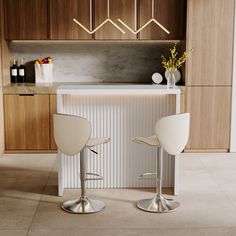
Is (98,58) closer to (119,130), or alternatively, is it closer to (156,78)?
(156,78)

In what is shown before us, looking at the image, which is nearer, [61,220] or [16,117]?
[61,220]

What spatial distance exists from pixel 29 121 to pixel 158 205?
8.35 ft

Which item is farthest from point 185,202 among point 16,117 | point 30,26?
point 30,26

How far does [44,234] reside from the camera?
11.6ft

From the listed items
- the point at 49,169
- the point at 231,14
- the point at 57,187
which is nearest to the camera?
the point at 57,187

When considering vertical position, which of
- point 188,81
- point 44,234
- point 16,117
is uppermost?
point 188,81

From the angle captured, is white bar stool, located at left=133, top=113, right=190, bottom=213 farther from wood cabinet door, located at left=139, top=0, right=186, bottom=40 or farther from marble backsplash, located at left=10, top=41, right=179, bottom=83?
marble backsplash, located at left=10, top=41, right=179, bottom=83

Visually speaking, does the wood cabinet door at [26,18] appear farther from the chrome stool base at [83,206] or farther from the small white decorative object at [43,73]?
the chrome stool base at [83,206]

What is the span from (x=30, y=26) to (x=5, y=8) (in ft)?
1.29

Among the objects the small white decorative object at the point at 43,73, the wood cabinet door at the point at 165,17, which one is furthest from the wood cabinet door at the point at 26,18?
the wood cabinet door at the point at 165,17

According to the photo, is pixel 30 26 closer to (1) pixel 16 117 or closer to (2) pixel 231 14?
(1) pixel 16 117

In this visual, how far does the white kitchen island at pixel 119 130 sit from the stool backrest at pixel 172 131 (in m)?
0.45

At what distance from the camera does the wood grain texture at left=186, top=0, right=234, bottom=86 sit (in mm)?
5871

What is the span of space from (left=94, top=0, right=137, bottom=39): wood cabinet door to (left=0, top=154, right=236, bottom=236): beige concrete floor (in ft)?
6.29
